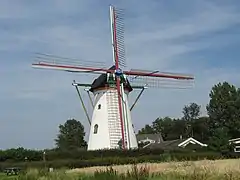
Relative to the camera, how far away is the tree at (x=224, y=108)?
92.0 metres

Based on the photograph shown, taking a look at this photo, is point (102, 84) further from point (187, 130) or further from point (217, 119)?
point (187, 130)

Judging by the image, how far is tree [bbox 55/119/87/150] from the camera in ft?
328

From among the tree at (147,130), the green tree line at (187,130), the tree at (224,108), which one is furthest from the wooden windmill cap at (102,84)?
the tree at (147,130)

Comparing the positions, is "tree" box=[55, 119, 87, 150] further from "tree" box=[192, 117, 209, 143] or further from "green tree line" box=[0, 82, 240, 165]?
"tree" box=[192, 117, 209, 143]

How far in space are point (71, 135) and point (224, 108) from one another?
33687 millimetres

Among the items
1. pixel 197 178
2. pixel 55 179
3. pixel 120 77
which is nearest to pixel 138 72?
pixel 120 77

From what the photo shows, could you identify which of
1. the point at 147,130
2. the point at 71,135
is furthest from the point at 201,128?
the point at 147,130

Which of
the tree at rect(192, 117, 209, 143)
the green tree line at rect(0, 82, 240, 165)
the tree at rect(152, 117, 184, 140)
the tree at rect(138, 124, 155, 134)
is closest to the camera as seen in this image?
the green tree line at rect(0, 82, 240, 165)

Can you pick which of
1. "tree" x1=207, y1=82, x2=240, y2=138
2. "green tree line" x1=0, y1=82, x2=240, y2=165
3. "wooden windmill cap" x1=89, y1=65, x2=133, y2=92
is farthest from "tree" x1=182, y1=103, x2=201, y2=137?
"wooden windmill cap" x1=89, y1=65, x2=133, y2=92

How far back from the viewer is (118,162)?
41.4 meters

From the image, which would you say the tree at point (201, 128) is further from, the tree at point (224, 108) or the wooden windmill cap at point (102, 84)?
the wooden windmill cap at point (102, 84)

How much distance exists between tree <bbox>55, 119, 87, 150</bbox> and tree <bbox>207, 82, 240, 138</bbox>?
2660 cm

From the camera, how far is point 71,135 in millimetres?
106812

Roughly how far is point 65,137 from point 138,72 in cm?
5677
